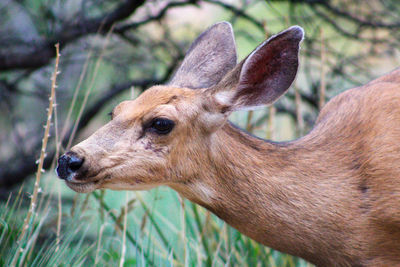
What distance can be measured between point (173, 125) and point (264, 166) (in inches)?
20.1

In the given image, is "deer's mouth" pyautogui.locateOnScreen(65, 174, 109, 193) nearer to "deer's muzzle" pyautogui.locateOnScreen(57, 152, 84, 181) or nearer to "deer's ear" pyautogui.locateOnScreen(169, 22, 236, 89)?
"deer's muzzle" pyautogui.locateOnScreen(57, 152, 84, 181)

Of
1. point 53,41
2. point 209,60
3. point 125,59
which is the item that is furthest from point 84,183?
point 125,59

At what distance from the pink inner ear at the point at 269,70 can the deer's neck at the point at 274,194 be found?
0.26 metres

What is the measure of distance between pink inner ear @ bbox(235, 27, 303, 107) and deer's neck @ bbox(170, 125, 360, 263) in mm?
256

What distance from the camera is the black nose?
292 cm

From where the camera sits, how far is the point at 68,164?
2926 mm

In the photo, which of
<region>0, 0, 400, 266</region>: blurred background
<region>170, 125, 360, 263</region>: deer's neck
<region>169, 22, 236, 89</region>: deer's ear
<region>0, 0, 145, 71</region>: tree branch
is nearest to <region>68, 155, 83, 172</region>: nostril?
<region>170, 125, 360, 263</region>: deer's neck

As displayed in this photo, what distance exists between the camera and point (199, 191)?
10.5 ft

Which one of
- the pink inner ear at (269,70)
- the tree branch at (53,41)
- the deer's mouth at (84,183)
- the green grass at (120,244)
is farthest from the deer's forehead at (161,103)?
the tree branch at (53,41)

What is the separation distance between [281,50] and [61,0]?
2875 millimetres

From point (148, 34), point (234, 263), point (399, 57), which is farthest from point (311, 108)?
point (234, 263)

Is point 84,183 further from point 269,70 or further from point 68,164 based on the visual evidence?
point 269,70

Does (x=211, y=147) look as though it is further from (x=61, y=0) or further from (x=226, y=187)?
(x=61, y=0)

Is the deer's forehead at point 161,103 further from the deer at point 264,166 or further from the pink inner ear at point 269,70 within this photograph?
the pink inner ear at point 269,70
